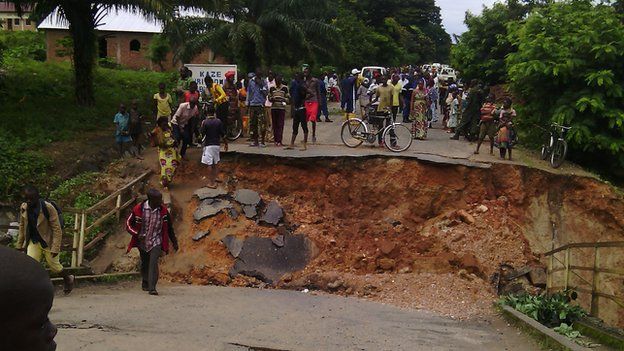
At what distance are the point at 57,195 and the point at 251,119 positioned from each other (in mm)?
4599

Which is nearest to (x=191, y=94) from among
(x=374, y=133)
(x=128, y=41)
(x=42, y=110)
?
(x=374, y=133)

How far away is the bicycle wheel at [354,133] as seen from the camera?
15742 millimetres

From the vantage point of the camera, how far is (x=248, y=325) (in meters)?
7.91

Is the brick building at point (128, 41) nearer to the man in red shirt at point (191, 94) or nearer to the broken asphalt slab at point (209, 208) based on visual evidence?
the man in red shirt at point (191, 94)

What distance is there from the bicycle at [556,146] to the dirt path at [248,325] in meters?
6.43

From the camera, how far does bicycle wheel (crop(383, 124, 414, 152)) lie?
1505 cm

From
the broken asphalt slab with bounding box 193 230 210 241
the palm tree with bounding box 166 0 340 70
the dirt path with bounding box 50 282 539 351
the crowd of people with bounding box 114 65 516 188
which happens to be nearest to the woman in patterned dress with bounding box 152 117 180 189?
the crowd of people with bounding box 114 65 516 188

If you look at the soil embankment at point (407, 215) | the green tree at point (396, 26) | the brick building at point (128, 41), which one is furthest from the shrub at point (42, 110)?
the green tree at point (396, 26)

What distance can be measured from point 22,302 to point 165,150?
1226cm

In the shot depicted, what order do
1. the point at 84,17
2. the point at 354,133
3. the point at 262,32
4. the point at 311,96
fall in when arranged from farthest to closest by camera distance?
the point at 262,32 → the point at 84,17 → the point at 311,96 → the point at 354,133

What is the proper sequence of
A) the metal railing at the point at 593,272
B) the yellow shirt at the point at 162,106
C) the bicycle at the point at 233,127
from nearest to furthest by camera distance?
the metal railing at the point at 593,272, the yellow shirt at the point at 162,106, the bicycle at the point at 233,127

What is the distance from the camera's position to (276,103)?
49.9 ft

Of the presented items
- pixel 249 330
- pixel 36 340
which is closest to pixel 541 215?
Result: pixel 249 330

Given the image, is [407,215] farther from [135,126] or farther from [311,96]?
[135,126]
